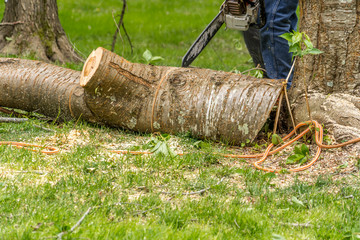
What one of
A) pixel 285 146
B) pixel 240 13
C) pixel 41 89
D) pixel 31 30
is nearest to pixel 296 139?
pixel 285 146

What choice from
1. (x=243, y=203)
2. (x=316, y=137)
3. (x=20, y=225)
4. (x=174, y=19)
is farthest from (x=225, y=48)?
(x=20, y=225)

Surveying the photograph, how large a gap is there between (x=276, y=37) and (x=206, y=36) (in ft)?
2.45

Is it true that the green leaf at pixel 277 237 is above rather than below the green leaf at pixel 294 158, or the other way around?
above

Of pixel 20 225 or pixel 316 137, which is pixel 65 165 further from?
pixel 316 137

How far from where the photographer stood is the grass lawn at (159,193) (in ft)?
7.50

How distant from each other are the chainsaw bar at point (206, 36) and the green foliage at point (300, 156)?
60.4 inches

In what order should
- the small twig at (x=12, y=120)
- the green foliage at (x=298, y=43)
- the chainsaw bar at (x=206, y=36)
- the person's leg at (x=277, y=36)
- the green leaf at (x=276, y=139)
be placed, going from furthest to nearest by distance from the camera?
the person's leg at (x=277, y=36), the chainsaw bar at (x=206, y=36), the small twig at (x=12, y=120), the green leaf at (x=276, y=139), the green foliage at (x=298, y=43)

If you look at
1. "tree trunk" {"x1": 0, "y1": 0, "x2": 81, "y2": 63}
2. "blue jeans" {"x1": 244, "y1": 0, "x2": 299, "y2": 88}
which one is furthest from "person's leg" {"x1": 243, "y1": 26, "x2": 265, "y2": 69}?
"tree trunk" {"x1": 0, "y1": 0, "x2": 81, "y2": 63}

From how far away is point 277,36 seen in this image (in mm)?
4574

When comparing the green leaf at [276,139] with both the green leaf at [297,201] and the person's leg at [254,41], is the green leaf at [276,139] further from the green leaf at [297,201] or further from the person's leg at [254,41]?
the person's leg at [254,41]

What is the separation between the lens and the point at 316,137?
3.35 meters

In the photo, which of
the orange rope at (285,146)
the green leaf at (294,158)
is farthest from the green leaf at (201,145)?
the green leaf at (294,158)

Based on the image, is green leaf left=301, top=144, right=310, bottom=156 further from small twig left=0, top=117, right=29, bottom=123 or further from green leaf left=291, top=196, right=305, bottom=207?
small twig left=0, top=117, right=29, bottom=123

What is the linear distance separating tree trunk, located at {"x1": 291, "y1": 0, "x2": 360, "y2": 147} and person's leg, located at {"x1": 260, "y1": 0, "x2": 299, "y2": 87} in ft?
2.82
